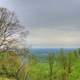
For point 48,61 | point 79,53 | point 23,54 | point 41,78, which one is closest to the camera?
point 23,54

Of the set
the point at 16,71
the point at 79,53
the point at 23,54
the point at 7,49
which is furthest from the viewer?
the point at 79,53

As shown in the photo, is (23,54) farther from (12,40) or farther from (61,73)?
(61,73)

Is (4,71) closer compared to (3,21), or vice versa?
(3,21)

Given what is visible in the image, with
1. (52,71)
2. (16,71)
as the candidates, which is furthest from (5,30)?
(52,71)

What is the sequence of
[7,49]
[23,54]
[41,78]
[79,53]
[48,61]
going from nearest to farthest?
[7,49]
[23,54]
[41,78]
[48,61]
[79,53]

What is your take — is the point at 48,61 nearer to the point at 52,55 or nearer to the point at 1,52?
the point at 52,55

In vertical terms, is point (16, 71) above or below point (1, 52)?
below

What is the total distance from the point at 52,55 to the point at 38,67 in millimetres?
3830

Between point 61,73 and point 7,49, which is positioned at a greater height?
point 7,49

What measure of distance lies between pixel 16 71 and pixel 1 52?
203 inches

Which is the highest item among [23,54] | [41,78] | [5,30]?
[5,30]

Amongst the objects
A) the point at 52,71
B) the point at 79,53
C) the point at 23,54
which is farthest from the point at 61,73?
the point at 23,54

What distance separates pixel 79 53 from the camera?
41.2 m

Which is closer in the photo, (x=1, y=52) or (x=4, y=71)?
(x=1, y=52)
